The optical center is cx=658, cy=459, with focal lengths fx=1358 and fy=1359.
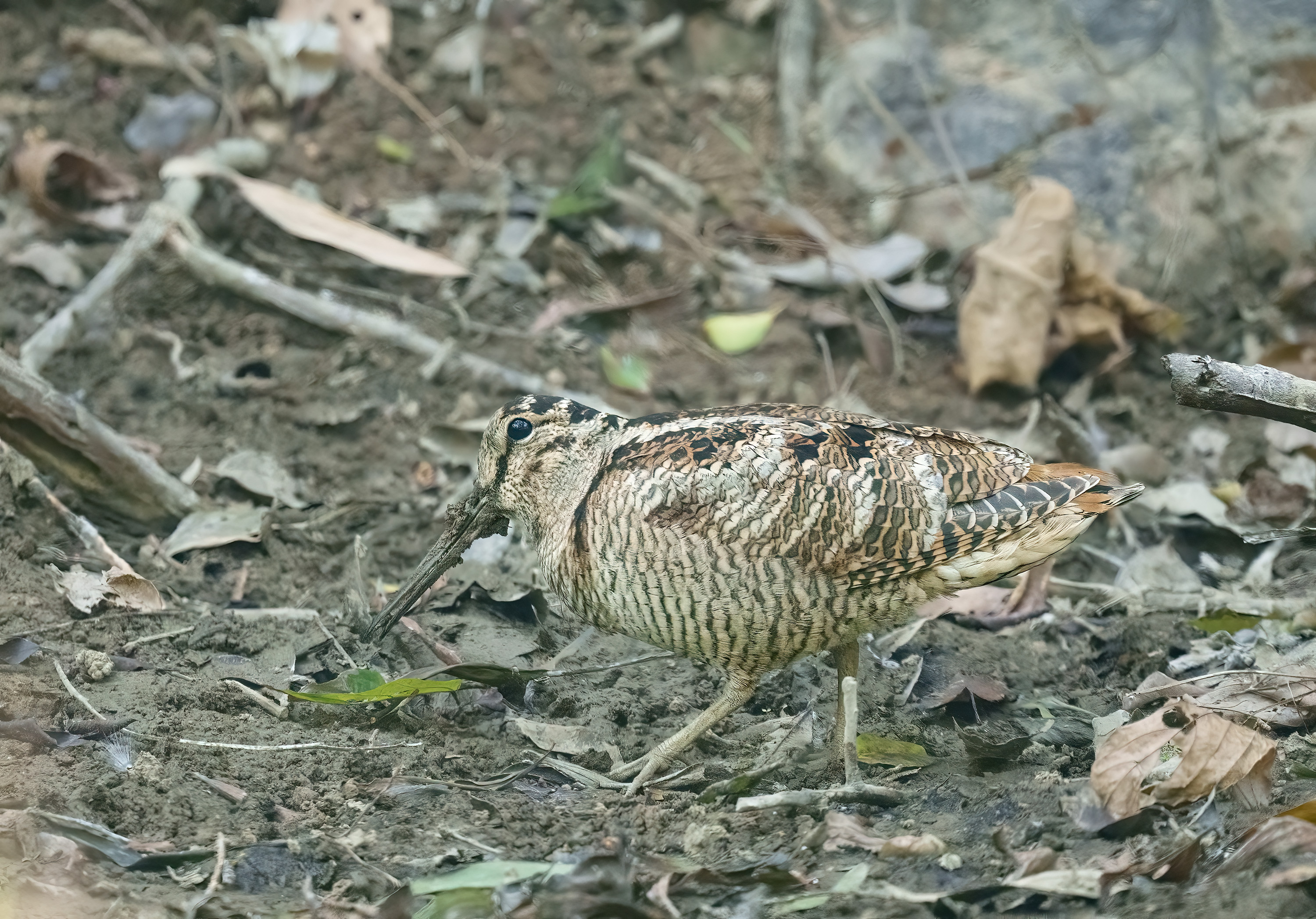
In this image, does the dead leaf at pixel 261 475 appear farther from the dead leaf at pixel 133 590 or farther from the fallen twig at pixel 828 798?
the fallen twig at pixel 828 798

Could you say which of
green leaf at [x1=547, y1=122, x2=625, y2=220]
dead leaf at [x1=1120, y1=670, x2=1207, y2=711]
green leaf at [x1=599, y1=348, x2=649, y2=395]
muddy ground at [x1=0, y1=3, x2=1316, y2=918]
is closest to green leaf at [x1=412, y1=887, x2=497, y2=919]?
muddy ground at [x1=0, y1=3, x2=1316, y2=918]

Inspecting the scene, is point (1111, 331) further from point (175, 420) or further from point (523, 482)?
point (175, 420)

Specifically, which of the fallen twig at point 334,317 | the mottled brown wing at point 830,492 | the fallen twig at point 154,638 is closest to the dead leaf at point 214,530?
the fallen twig at point 154,638

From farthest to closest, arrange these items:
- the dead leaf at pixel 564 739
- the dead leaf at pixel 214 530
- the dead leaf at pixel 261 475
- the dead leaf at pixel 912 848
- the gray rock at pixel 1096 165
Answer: the gray rock at pixel 1096 165 → the dead leaf at pixel 261 475 → the dead leaf at pixel 214 530 → the dead leaf at pixel 564 739 → the dead leaf at pixel 912 848

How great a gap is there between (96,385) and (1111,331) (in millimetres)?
4284

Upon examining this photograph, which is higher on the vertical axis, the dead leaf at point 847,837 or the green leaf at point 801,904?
the green leaf at point 801,904

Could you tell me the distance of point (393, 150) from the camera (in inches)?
260

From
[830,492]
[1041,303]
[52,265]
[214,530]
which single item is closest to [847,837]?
[830,492]

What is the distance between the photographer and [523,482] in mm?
4281

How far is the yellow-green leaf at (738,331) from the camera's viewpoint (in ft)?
20.3

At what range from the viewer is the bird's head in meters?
4.21

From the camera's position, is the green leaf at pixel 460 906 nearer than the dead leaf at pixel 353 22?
Yes

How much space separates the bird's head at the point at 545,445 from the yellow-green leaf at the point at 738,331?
1967 mm

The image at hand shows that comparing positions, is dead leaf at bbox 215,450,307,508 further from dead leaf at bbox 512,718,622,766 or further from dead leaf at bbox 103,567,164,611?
dead leaf at bbox 512,718,622,766
